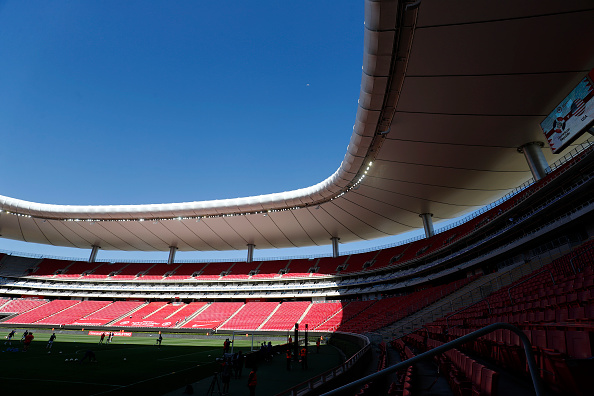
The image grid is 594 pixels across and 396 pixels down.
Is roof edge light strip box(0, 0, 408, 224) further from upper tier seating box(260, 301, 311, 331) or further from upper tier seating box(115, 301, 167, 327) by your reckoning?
upper tier seating box(260, 301, 311, 331)

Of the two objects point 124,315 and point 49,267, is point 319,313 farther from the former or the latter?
point 49,267

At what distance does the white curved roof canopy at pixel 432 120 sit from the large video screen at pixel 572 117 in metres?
0.64

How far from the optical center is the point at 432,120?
18203 millimetres

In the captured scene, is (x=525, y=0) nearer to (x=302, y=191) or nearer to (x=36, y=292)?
(x=302, y=191)

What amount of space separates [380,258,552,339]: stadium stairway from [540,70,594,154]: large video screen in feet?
23.5

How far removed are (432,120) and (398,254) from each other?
79.7 feet

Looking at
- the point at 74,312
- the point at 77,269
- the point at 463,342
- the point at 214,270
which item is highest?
the point at 77,269

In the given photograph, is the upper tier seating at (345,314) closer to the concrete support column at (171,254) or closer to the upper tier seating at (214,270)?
the upper tier seating at (214,270)

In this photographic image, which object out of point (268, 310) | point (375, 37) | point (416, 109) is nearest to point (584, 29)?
point (416, 109)

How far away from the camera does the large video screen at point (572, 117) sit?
46.3 ft

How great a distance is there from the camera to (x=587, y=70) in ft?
48.4

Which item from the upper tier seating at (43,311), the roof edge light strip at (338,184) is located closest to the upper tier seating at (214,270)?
the roof edge light strip at (338,184)

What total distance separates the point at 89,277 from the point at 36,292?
7.23m

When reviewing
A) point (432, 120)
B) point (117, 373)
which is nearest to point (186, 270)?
point (117, 373)
